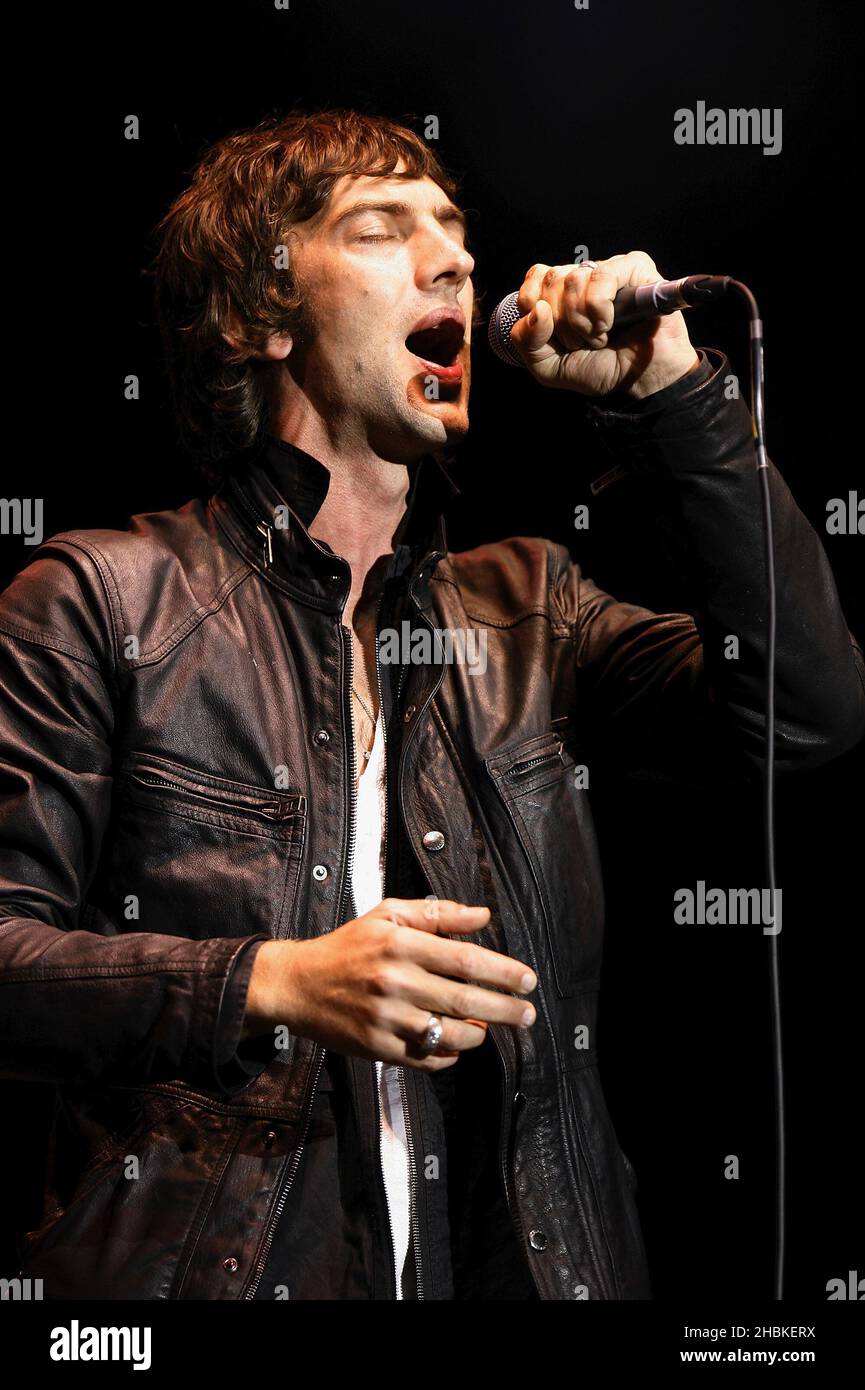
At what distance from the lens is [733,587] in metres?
1.63

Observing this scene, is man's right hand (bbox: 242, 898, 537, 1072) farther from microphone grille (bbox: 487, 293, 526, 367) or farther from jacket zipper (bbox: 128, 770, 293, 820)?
microphone grille (bbox: 487, 293, 526, 367)

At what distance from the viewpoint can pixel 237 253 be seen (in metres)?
2.08

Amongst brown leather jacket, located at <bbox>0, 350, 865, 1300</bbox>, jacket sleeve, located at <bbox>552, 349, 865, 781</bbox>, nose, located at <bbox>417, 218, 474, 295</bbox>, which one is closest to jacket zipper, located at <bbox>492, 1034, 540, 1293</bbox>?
brown leather jacket, located at <bbox>0, 350, 865, 1300</bbox>

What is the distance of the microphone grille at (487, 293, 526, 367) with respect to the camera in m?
1.71

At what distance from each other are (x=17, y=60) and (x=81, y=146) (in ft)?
0.52

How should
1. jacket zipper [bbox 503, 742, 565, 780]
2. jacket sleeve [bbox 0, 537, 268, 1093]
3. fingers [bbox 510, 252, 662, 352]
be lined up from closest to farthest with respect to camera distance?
jacket sleeve [bbox 0, 537, 268, 1093] < fingers [bbox 510, 252, 662, 352] < jacket zipper [bbox 503, 742, 565, 780]

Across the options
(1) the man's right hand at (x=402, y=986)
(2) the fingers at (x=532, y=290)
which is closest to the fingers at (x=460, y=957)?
(1) the man's right hand at (x=402, y=986)

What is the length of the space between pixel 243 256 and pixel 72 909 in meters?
1.07

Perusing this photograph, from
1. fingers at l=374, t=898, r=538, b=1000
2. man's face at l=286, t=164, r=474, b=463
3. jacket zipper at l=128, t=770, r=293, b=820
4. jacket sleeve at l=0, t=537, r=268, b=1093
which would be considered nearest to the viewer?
fingers at l=374, t=898, r=538, b=1000

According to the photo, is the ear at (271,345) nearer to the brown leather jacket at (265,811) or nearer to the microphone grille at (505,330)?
the brown leather jacket at (265,811)

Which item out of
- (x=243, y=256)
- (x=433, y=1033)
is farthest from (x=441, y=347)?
(x=433, y=1033)

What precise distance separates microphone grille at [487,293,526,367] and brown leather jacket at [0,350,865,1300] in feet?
0.48

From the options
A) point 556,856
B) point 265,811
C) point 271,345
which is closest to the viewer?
point 265,811

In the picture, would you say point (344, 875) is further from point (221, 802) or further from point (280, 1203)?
point (280, 1203)
